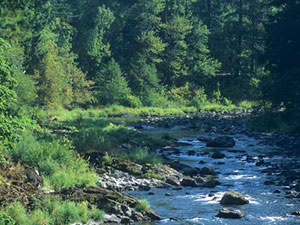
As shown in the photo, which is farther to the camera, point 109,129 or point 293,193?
point 109,129

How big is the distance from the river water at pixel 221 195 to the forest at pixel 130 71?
167 cm

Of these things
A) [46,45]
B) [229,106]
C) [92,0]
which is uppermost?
[92,0]

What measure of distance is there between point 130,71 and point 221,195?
192 ft

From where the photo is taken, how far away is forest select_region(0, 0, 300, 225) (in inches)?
1099

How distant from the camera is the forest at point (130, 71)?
91.6 feet

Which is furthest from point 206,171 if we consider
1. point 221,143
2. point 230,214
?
point 221,143

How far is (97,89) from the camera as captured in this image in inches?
2963

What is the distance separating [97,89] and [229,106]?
52.4 feet

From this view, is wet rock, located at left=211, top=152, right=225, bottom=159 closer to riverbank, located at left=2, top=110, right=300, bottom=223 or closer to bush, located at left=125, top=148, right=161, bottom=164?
riverbank, located at left=2, top=110, right=300, bottom=223

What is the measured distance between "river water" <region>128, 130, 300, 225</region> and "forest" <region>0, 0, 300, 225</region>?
5.47 ft

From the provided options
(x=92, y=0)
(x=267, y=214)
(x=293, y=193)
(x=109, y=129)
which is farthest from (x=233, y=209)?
(x=92, y=0)

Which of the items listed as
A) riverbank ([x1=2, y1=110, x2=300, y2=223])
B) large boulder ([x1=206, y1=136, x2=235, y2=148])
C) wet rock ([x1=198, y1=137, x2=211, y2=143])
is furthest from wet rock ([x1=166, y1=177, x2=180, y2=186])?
wet rock ([x1=198, y1=137, x2=211, y2=143])

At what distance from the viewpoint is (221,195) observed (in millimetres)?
23547

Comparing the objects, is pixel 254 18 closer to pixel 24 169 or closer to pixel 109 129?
pixel 109 129
